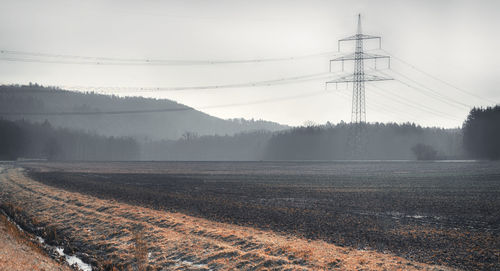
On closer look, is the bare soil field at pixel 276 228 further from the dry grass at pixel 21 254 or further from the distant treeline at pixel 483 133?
the distant treeline at pixel 483 133

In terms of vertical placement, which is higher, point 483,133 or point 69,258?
point 483,133

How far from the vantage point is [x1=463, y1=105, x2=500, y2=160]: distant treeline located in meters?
112

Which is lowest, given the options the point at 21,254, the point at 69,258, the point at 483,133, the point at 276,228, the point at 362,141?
the point at 69,258

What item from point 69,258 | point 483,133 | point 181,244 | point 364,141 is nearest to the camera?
point 181,244

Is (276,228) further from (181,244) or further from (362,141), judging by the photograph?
(362,141)

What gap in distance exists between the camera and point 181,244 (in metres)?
19.5

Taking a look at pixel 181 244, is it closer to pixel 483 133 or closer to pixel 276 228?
pixel 276 228

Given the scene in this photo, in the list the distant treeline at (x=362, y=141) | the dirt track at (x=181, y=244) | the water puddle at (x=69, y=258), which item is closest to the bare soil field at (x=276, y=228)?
the dirt track at (x=181, y=244)

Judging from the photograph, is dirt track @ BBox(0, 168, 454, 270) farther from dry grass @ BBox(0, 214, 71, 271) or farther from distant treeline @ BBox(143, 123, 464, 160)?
distant treeline @ BBox(143, 123, 464, 160)

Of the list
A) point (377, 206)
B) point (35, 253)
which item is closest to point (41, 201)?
point (35, 253)

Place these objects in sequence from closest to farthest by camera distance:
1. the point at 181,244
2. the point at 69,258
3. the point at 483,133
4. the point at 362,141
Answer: the point at 181,244 < the point at 69,258 < the point at 483,133 < the point at 362,141

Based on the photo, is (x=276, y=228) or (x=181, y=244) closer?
(x=181, y=244)

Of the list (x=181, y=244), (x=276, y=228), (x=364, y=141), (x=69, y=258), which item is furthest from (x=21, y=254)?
(x=364, y=141)

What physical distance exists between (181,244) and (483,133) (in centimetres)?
12266
